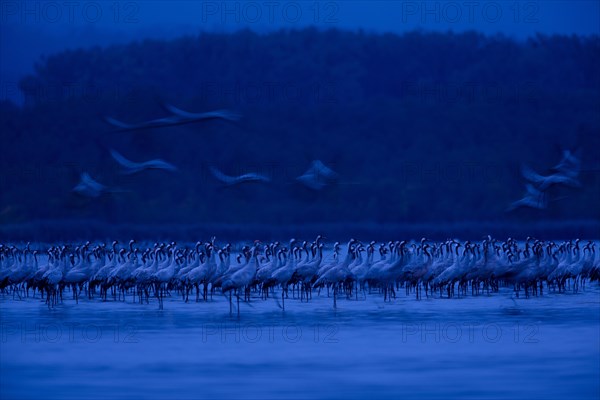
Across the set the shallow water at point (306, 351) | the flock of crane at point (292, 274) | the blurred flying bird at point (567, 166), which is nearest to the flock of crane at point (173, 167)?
the flock of crane at point (292, 274)

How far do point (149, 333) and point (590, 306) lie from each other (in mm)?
5945

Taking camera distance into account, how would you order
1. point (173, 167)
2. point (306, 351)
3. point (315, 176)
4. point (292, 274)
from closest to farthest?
1. point (306, 351)
2. point (292, 274)
3. point (173, 167)
4. point (315, 176)

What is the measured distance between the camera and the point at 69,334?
12.2 metres

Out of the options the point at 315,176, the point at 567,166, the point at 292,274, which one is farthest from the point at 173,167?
the point at 292,274

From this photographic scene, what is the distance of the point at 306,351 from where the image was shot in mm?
10719

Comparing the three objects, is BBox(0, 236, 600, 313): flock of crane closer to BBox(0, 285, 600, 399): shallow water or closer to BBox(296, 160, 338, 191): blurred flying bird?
BBox(0, 285, 600, 399): shallow water

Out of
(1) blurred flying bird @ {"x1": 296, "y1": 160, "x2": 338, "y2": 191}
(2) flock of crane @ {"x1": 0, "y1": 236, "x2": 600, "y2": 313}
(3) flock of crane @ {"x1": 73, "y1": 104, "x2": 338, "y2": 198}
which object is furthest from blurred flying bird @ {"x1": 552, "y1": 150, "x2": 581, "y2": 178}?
(2) flock of crane @ {"x1": 0, "y1": 236, "x2": 600, "y2": 313}

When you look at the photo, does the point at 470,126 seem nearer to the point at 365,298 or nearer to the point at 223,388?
the point at 365,298

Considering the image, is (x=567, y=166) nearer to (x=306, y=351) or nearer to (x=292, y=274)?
(x=292, y=274)

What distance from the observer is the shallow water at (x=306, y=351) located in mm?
8898

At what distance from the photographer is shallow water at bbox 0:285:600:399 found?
8.90 m

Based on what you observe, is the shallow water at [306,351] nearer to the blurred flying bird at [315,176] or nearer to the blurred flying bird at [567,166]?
the blurred flying bird at [567,166]

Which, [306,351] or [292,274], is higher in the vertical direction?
[292,274]

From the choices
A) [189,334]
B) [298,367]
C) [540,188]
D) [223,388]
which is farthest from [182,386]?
[540,188]
